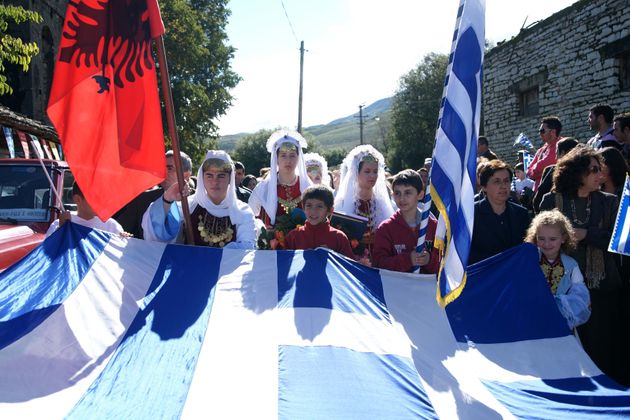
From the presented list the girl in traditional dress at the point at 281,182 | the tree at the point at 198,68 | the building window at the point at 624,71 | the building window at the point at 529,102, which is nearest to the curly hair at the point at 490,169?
the girl in traditional dress at the point at 281,182

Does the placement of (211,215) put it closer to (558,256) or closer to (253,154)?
(558,256)

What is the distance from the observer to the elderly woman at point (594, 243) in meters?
4.52

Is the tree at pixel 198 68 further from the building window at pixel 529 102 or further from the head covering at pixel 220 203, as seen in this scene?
the head covering at pixel 220 203

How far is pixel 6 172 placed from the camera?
236 inches

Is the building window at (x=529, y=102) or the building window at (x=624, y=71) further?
the building window at (x=529, y=102)

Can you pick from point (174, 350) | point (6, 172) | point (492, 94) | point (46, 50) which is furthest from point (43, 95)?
point (174, 350)

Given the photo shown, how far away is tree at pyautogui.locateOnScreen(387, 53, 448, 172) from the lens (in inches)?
1633

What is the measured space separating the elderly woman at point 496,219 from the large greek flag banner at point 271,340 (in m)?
0.61

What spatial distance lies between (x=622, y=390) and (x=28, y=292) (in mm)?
3284

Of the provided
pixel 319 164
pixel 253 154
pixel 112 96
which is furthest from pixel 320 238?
pixel 253 154

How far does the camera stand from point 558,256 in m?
4.15

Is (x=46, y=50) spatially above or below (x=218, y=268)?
above

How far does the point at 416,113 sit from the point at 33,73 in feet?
91.8

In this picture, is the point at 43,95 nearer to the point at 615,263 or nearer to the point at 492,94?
the point at 492,94
